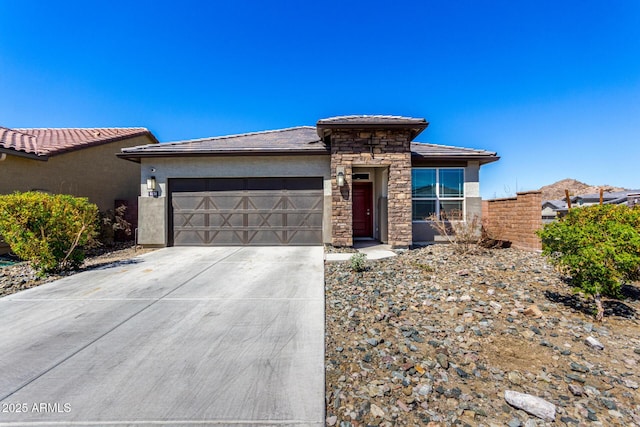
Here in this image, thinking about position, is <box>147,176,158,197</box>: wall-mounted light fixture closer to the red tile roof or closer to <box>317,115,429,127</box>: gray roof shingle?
the red tile roof

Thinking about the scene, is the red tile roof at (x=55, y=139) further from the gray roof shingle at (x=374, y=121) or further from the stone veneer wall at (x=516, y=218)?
the stone veneer wall at (x=516, y=218)

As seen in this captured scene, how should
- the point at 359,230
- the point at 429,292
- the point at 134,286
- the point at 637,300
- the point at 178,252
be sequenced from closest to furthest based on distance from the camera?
the point at 637,300, the point at 429,292, the point at 134,286, the point at 178,252, the point at 359,230

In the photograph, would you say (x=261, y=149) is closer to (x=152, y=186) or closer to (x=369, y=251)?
(x=152, y=186)

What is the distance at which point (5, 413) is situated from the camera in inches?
86.2

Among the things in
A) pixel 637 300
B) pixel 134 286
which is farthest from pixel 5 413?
pixel 637 300

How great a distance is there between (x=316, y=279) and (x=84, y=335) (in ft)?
11.7

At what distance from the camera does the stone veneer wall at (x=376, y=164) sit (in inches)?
337

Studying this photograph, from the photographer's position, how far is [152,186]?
947 cm

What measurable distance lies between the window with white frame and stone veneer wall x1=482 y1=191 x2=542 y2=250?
3.13ft

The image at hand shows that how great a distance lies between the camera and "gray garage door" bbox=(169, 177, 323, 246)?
31.6ft

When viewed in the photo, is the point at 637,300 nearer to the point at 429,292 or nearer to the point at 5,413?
the point at 429,292

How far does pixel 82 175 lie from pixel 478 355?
555 inches

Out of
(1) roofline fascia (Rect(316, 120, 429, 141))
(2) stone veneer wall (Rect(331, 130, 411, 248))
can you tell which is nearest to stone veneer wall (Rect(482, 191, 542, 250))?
(2) stone veneer wall (Rect(331, 130, 411, 248))

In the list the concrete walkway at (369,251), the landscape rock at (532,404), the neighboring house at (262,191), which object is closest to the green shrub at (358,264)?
the concrete walkway at (369,251)
